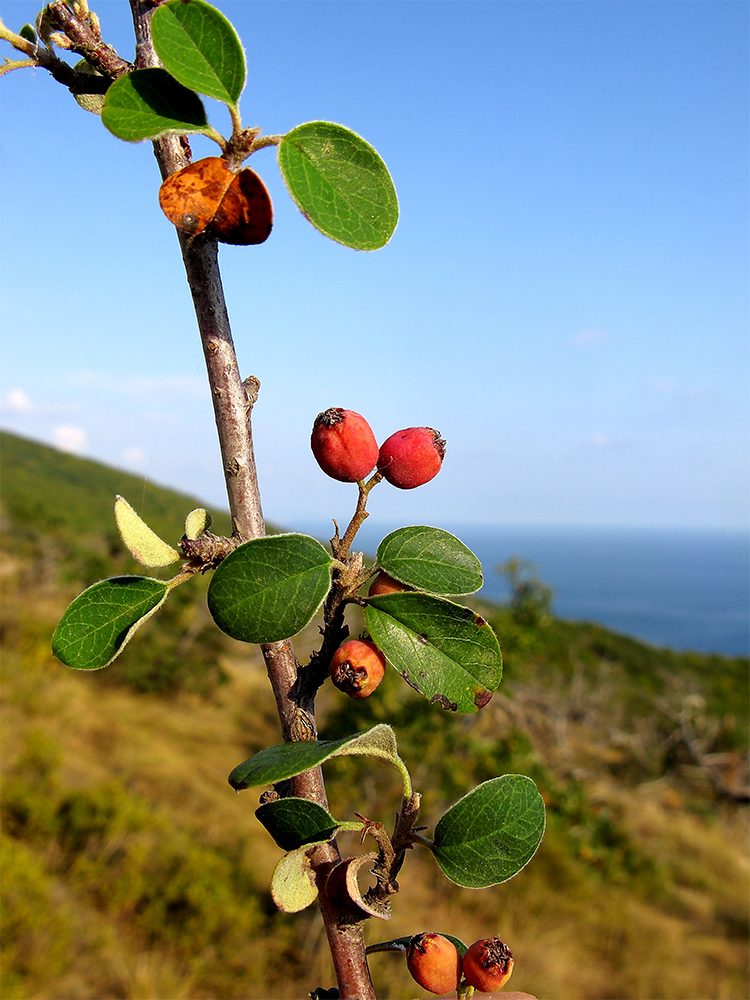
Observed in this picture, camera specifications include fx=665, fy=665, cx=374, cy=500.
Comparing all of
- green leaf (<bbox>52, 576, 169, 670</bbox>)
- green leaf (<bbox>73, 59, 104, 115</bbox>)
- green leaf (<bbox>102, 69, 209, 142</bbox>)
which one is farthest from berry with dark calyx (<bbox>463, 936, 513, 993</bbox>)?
green leaf (<bbox>73, 59, 104, 115</bbox>)

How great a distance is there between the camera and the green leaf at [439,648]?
2.02ft

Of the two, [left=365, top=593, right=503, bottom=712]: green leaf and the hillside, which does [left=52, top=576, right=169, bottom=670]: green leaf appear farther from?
the hillside

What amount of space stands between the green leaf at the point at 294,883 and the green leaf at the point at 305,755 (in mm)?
96

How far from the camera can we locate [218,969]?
13.5 feet

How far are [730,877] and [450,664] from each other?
26.8 ft

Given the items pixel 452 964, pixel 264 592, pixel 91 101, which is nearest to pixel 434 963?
pixel 452 964

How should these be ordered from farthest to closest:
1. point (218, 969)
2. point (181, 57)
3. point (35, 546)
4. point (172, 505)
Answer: point (172, 505) < point (35, 546) < point (218, 969) < point (181, 57)

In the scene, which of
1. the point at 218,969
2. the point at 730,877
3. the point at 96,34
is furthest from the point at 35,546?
the point at 96,34

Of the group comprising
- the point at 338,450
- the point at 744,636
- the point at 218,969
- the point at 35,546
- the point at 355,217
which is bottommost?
the point at 744,636

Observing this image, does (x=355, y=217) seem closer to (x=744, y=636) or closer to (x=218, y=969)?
(x=218, y=969)

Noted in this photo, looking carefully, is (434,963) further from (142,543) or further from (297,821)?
(142,543)

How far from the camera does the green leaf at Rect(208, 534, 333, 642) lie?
57 centimetres

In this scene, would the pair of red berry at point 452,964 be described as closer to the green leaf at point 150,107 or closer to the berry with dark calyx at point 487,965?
the berry with dark calyx at point 487,965

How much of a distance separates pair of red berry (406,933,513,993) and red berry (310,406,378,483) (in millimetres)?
459
